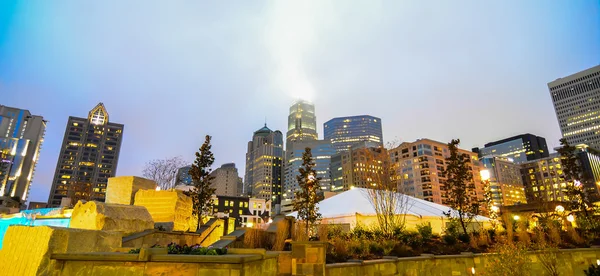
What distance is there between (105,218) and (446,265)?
11363 mm

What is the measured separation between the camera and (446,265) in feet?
33.6

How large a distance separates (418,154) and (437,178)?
34.7 feet

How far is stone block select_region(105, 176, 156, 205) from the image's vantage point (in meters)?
15.6

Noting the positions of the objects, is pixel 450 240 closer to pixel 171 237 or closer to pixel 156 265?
pixel 171 237

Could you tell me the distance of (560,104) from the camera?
16438 centimetres

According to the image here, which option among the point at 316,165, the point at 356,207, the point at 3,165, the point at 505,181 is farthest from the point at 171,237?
the point at 316,165

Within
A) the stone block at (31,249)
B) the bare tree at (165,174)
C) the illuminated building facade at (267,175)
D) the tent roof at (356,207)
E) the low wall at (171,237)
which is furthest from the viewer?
the illuminated building facade at (267,175)

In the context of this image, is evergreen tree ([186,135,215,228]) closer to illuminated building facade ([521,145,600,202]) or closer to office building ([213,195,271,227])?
office building ([213,195,271,227])

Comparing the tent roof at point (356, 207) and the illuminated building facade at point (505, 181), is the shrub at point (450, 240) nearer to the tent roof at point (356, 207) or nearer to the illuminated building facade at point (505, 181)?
the tent roof at point (356, 207)

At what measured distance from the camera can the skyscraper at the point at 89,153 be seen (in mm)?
126000

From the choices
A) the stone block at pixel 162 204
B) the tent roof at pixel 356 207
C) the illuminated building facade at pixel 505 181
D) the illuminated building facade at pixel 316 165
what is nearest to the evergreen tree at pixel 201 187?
the stone block at pixel 162 204

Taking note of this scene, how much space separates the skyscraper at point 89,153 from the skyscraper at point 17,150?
1551 inches

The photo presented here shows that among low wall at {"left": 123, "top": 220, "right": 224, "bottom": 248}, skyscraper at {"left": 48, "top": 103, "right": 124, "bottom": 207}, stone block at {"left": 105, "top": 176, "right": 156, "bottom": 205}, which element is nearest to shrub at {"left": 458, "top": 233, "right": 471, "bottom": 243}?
low wall at {"left": 123, "top": 220, "right": 224, "bottom": 248}

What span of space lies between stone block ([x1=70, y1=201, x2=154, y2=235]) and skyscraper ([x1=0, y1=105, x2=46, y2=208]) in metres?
77.6
